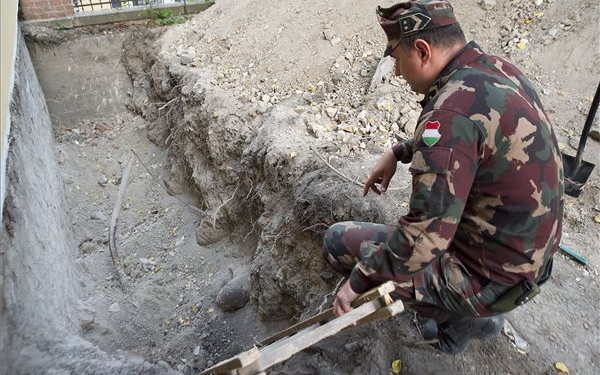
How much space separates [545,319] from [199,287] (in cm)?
309

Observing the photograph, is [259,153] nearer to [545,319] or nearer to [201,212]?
[201,212]

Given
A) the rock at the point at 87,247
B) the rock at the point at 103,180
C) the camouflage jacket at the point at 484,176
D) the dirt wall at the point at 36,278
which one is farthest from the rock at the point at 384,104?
Answer: the rock at the point at 103,180

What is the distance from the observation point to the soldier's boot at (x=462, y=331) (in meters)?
2.04

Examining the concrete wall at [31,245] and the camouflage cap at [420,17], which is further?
the concrete wall at [31,245]

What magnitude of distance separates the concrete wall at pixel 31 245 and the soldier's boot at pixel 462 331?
2.07m

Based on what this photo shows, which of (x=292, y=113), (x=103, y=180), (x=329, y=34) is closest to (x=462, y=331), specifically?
(x=292, y=113)

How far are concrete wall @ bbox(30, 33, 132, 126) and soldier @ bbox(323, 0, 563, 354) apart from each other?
5.65 m

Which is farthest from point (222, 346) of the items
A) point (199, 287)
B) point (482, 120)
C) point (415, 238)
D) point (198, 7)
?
point (198, 7)

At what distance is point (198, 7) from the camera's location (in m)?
6.50

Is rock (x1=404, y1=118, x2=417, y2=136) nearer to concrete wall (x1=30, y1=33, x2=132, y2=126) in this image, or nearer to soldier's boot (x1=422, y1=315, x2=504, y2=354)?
soldier's boot (x1=422, y1=315, x2=504, y2=354)

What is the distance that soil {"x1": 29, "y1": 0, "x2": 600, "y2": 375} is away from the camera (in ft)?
8.32

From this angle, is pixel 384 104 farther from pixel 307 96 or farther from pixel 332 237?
pixel 332 237

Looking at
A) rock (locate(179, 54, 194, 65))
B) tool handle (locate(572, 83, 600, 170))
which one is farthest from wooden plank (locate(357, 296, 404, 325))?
rock (locate(179, 54, 194, 65))

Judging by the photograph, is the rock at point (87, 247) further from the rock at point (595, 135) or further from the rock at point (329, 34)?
the rock at point (595, 135)
